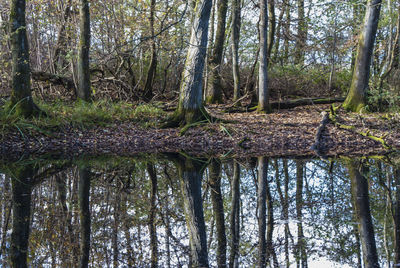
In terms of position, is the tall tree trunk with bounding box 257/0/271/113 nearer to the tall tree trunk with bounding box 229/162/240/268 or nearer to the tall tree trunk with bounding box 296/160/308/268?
the tall tree trunk with bounding box 296/160/308/268

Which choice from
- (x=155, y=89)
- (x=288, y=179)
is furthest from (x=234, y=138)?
(x=155, y=89)

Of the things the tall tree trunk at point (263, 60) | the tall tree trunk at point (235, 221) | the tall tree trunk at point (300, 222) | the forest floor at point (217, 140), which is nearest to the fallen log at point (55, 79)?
the forest floor at point (217, 140)

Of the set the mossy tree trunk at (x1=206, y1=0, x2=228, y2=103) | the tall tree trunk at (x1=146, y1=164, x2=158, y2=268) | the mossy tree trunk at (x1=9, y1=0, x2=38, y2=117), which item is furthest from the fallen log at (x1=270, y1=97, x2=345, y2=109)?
the mossy tree trunk at (x1=9, y1=0, x2=38, y2=117)

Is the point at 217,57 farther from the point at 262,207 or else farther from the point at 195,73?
the point at 262,207

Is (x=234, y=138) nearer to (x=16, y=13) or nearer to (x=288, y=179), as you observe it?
(x=288, y=179)

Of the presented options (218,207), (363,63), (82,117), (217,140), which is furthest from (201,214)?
(363,63)

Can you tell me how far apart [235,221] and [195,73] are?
24.8 ft

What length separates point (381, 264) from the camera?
3721 mm

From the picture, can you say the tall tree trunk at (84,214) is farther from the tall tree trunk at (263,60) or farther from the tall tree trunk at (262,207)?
the tall tree trunk at (263,60)

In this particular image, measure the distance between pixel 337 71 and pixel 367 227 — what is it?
Answer: 56.1 ft

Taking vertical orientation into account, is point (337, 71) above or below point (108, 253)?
above

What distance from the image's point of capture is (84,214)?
18.1ft

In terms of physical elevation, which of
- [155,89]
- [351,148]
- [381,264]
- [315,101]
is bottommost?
[381,264]

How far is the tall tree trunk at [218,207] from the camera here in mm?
4134
